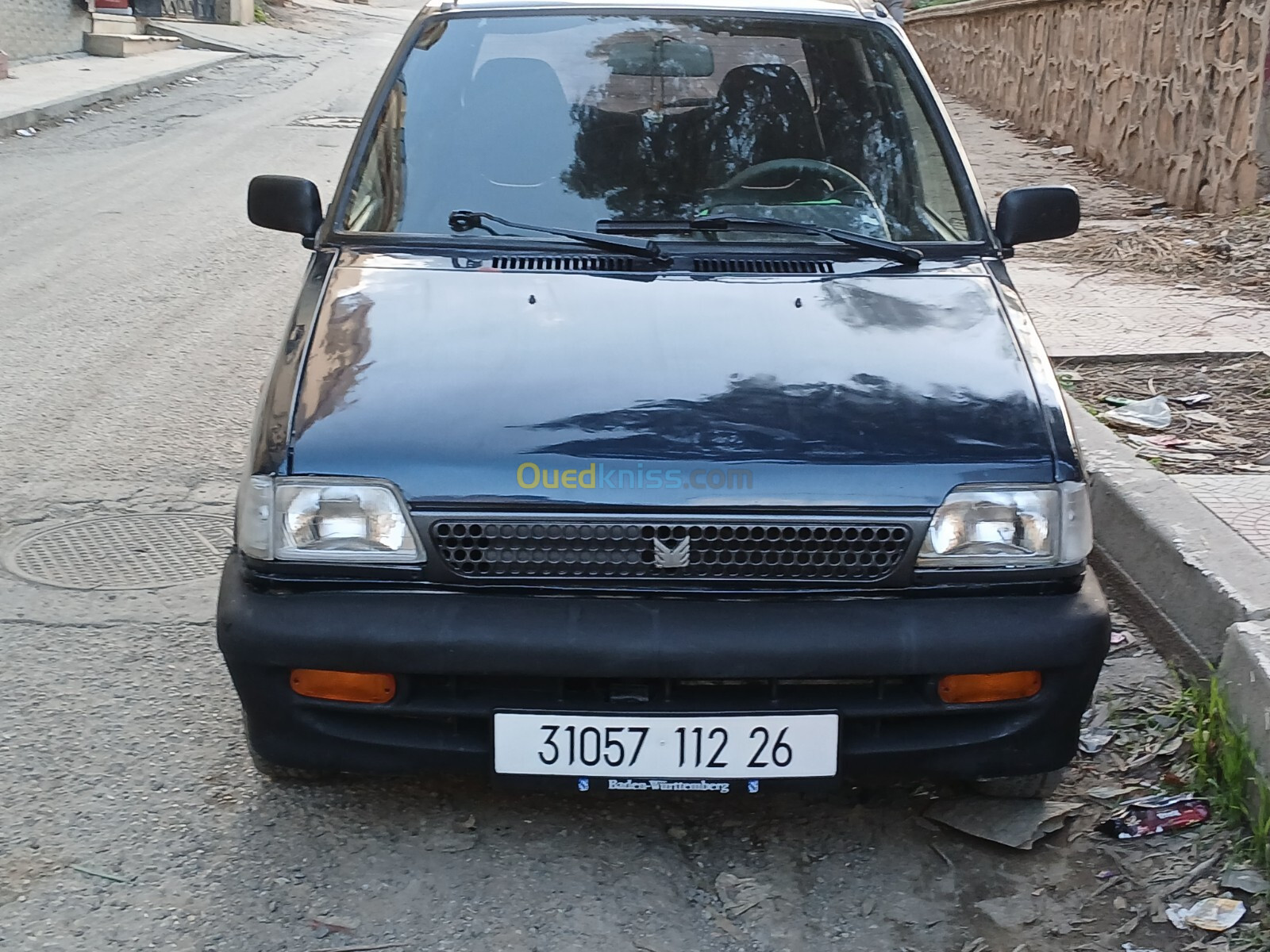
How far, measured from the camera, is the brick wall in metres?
19.8

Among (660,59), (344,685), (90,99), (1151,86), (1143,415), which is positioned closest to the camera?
(344,685)

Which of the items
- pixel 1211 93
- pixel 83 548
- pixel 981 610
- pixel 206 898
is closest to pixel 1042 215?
pixel 981 610

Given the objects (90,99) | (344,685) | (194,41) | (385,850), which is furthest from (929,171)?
(194,41)

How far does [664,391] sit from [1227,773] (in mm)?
1530

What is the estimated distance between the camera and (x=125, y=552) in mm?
4309

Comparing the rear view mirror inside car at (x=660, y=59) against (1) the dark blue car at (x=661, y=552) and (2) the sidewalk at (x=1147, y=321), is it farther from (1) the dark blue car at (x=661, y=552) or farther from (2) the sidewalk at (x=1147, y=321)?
(2) the sidewalk at (x=1147, y=321)

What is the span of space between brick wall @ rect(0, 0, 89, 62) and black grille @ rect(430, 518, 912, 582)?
65.1ft

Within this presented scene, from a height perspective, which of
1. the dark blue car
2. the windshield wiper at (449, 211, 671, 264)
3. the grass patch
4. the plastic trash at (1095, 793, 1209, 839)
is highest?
the windshield wiper at (449, 211, 671, 264)

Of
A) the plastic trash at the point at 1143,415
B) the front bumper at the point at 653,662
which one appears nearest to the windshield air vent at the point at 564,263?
the front bumper at the point at 653,662

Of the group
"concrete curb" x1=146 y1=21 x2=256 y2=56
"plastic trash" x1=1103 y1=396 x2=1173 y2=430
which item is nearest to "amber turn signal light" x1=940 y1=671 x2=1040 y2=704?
"plastic trash" x1=1103 y1=396 x2=1173 y2=430

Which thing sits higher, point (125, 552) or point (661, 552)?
point (661, 552)

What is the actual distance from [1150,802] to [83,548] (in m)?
3.08

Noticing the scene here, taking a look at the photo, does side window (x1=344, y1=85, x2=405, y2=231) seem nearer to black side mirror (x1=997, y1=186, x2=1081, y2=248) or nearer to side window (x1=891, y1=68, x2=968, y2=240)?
side window (x1=891, y1=68, x2=968, y2=240)

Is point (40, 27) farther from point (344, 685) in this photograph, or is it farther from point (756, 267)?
point (344, 685)
